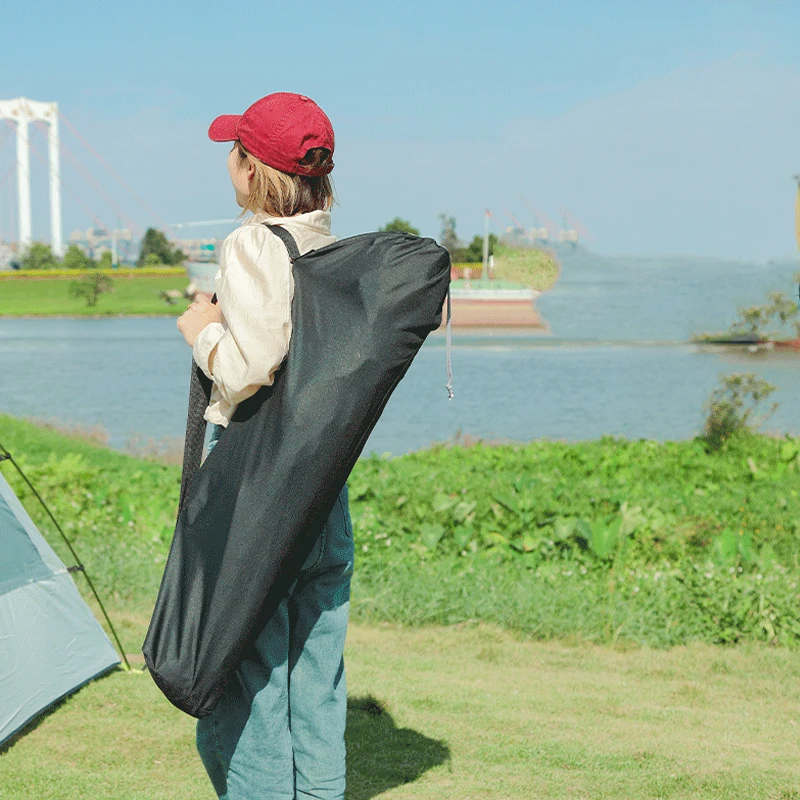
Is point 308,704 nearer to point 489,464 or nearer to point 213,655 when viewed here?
point 213,655

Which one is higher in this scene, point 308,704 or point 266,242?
point 266,242

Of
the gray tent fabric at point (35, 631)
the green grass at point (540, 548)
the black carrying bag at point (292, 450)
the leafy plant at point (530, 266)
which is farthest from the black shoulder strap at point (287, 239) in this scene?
the leafy plant at point (530, 266)

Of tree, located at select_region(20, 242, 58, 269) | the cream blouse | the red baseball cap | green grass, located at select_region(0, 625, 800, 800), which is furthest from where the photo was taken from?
tree, located at select_region(20, 242, 58, 269)

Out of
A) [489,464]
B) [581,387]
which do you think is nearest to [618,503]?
[489,464]

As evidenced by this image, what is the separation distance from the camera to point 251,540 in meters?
1.77

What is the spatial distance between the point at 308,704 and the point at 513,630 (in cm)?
241

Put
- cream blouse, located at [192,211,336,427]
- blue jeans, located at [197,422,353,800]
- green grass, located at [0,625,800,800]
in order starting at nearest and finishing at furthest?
cream blouse, located at [192,211,336,427], blue jeans, located at [197,422,353,800], green grass, located at [0,625,800,800]

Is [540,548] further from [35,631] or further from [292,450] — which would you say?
[292,450]

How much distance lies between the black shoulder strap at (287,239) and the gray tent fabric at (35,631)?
1829 millimetres

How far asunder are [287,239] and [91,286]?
18.6m

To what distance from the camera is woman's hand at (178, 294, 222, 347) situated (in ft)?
5.95

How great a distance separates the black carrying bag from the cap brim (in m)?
0.21

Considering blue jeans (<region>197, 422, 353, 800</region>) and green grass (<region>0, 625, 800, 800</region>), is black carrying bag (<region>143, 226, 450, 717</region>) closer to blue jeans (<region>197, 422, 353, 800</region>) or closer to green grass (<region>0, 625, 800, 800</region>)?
blue jeans (<region>197, 422, 353, 800</region>)

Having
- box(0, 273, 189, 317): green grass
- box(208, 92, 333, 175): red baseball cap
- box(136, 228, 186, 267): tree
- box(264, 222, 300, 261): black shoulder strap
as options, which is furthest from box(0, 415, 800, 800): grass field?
box(0, 273, 189, 317): green grass
